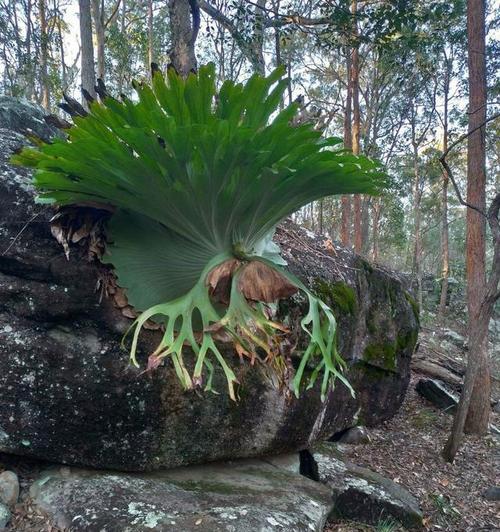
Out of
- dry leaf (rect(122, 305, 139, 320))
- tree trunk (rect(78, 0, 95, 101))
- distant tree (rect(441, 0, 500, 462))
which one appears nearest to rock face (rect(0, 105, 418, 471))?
dry leaf (rect(122, 305, 139, 320))

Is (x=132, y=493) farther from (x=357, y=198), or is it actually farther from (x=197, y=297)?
(x=357, y=198)

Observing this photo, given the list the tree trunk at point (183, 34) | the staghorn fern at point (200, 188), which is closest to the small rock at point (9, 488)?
the staghorn fern at point (200, 188)

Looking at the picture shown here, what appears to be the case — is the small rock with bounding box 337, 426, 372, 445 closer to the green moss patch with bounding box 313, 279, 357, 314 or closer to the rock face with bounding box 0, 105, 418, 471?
the green moss patch with bounding box 313, 279, 357, 314

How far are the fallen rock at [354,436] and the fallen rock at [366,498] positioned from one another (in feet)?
2.06

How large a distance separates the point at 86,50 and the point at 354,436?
8950 mm

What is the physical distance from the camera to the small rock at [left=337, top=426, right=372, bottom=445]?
391 cm

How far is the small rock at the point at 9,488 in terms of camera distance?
Answer: 220 cm

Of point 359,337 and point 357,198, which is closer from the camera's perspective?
point 359,337

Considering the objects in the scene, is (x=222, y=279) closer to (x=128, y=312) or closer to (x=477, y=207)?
(x=128, y=312)

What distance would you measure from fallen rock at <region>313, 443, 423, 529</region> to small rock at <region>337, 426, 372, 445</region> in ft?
2.06

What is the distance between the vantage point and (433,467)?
3895mm

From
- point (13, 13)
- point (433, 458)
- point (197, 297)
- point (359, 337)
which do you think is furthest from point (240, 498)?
point (13, 13)

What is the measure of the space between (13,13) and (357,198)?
12040 mm

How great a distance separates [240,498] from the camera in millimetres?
2467
